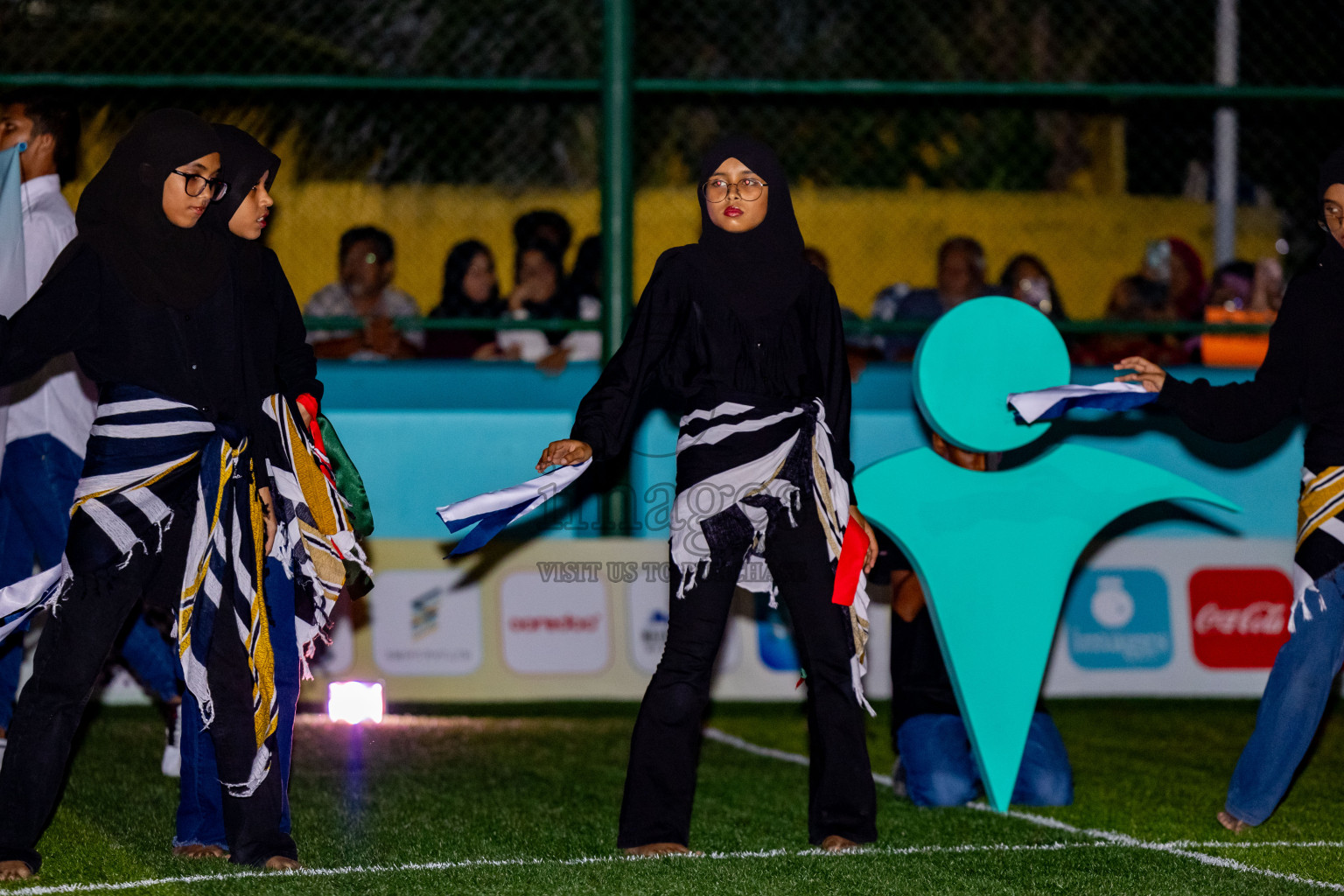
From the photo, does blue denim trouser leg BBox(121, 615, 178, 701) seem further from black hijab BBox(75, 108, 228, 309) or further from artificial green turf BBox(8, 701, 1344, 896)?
black hijab BBox(75, 108, 228, 309)

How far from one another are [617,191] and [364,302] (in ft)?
4.53

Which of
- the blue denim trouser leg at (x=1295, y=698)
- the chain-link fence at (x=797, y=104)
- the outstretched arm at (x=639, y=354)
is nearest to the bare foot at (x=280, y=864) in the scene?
the outstretched arm at (x=639, y=354)

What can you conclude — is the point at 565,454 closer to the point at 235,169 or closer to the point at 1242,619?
the point at 235,169

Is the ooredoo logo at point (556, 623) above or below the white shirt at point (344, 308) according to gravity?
below

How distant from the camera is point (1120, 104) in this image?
7.61m

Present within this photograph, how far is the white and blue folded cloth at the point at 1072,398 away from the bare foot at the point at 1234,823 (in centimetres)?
122

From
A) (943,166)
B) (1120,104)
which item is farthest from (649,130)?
(1120,104)

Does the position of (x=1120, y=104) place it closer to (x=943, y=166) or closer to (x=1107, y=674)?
(x=1107, y=674)

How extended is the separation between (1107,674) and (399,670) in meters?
3.01

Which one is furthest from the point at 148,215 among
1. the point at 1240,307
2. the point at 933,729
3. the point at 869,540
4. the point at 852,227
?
the point at 852,227

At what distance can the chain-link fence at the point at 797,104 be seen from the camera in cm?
707

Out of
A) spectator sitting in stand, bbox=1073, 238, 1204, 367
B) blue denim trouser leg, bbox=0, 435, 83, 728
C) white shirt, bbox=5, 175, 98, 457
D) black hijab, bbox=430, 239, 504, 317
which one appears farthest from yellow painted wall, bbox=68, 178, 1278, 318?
blue denim trouser leg, bbox=0, 435, 83, 728

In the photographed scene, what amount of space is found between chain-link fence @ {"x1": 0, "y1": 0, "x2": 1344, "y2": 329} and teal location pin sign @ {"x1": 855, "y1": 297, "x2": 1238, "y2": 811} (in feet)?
7.67

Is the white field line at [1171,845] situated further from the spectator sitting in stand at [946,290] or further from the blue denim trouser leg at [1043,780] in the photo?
the spectator sitting in stand at [946,290]
